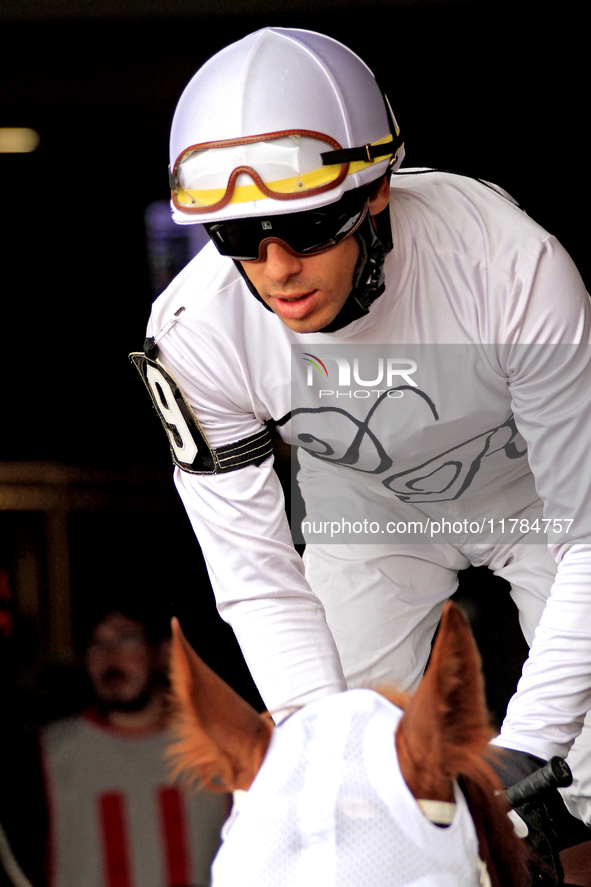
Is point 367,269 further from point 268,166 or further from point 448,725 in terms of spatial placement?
point 448,725

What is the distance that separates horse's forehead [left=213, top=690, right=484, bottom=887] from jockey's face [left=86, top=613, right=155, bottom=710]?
117cm

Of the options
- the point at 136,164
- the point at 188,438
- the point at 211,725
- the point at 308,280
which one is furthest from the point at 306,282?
the point at 136,164

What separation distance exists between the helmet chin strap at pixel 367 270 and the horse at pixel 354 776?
1.55 feet

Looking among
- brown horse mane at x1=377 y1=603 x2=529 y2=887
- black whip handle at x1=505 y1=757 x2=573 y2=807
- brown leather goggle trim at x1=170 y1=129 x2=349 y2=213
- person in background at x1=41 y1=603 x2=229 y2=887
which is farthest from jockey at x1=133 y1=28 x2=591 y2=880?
person in background at x1=41 y1=603 x2=229 y2=887

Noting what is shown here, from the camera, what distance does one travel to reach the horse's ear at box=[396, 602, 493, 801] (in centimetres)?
50

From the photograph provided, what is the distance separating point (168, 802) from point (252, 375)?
87 cm

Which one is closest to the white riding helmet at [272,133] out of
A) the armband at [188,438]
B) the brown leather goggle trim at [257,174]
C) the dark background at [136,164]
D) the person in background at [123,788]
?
the brown leather goggle trim at [257,174]

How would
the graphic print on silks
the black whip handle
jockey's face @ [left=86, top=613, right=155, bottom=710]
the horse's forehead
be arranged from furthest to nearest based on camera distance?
jockey's face @ [left=86, top=613, right=155, bottom=710], the graphic print on silks, the black whip handle, the horse's forehead

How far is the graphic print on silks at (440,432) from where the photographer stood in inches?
37.3

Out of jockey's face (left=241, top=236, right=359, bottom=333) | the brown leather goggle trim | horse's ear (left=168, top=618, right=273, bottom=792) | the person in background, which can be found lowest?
the person in background

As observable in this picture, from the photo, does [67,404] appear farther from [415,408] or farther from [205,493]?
[415,408]

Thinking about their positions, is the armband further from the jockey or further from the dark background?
the dark background

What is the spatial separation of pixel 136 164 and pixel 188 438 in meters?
0.96

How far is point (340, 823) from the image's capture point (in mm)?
489
